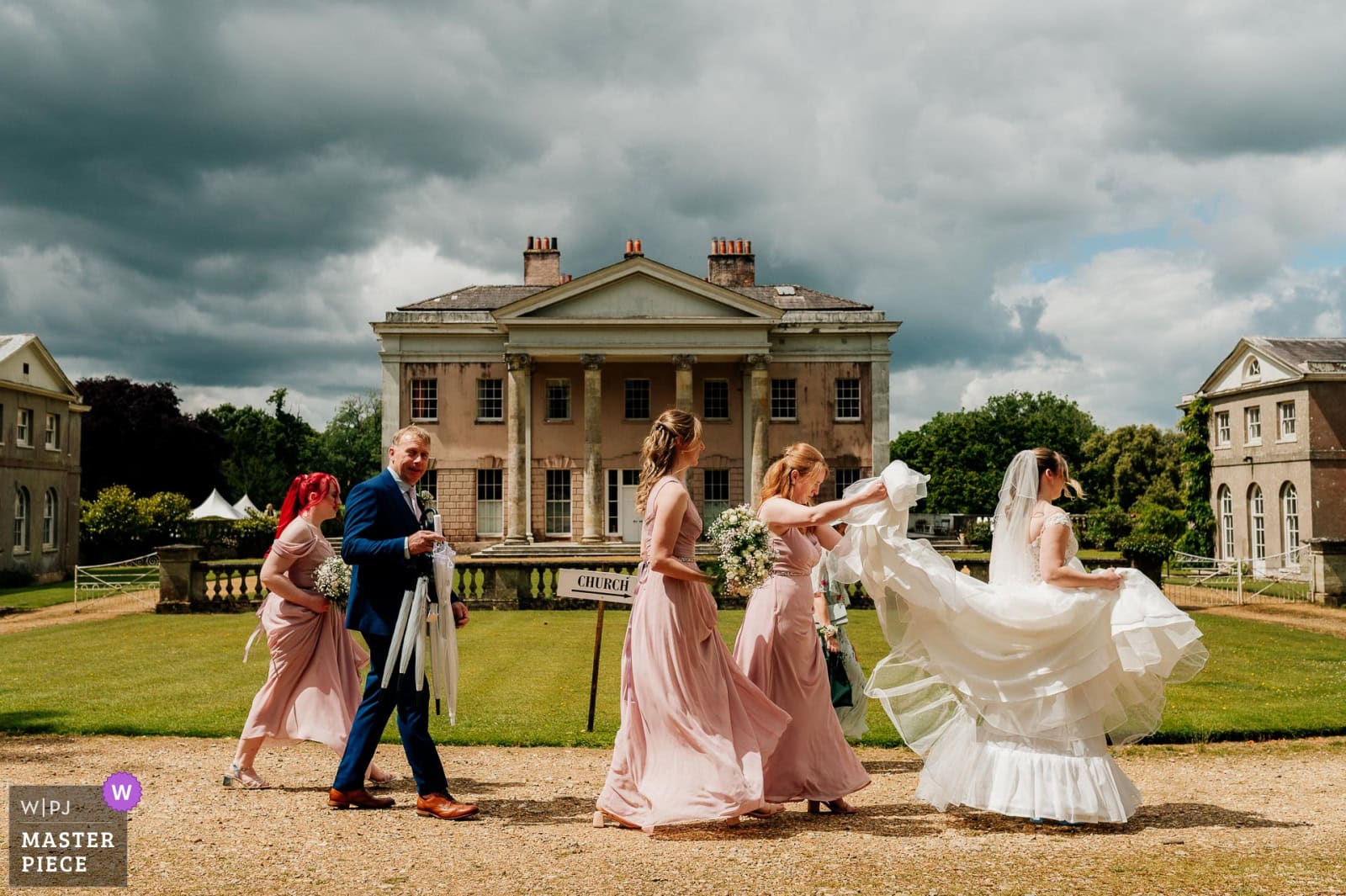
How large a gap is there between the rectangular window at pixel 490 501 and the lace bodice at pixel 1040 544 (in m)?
31.9

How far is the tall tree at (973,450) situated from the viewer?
63.0m

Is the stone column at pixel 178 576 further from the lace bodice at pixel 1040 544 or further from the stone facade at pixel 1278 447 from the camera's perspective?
the stone facade at pixel 1278 447

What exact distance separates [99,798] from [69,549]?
33.1 m

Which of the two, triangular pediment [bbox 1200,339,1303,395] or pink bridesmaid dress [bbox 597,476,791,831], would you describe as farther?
triangular pediment [bbox 1200,339,1303,395]

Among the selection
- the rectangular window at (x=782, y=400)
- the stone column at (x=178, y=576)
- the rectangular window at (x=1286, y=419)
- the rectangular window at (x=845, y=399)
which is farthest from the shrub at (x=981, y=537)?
the stone column at (x=178, y=576)

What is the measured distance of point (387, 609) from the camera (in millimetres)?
5910

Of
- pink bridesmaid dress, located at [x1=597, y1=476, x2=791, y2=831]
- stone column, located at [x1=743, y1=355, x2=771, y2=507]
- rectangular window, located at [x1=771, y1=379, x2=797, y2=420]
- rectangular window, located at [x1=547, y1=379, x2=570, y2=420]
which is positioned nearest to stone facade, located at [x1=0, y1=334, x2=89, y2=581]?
rectangular window, located at [x1=547, y1=379, x2=570, y2=420]

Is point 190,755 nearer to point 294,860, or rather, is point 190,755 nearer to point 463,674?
point 294,860

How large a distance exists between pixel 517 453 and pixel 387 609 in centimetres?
3006

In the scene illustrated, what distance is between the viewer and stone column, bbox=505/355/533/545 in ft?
117

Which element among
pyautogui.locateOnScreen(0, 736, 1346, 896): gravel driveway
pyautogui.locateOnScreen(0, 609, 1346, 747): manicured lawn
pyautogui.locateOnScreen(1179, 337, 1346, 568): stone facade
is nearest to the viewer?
pyautogui.locateOnScreen(0, 736, 1346, 896): gravel driveway

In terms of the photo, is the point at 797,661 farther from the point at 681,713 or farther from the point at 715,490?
the point at 715,490

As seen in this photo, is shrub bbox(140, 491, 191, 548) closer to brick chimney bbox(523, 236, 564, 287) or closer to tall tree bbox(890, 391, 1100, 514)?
brick chimney bbox(523, 236, 564, 287)

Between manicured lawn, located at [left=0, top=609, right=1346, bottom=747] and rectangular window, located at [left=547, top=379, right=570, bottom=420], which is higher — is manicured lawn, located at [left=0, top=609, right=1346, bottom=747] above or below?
below
